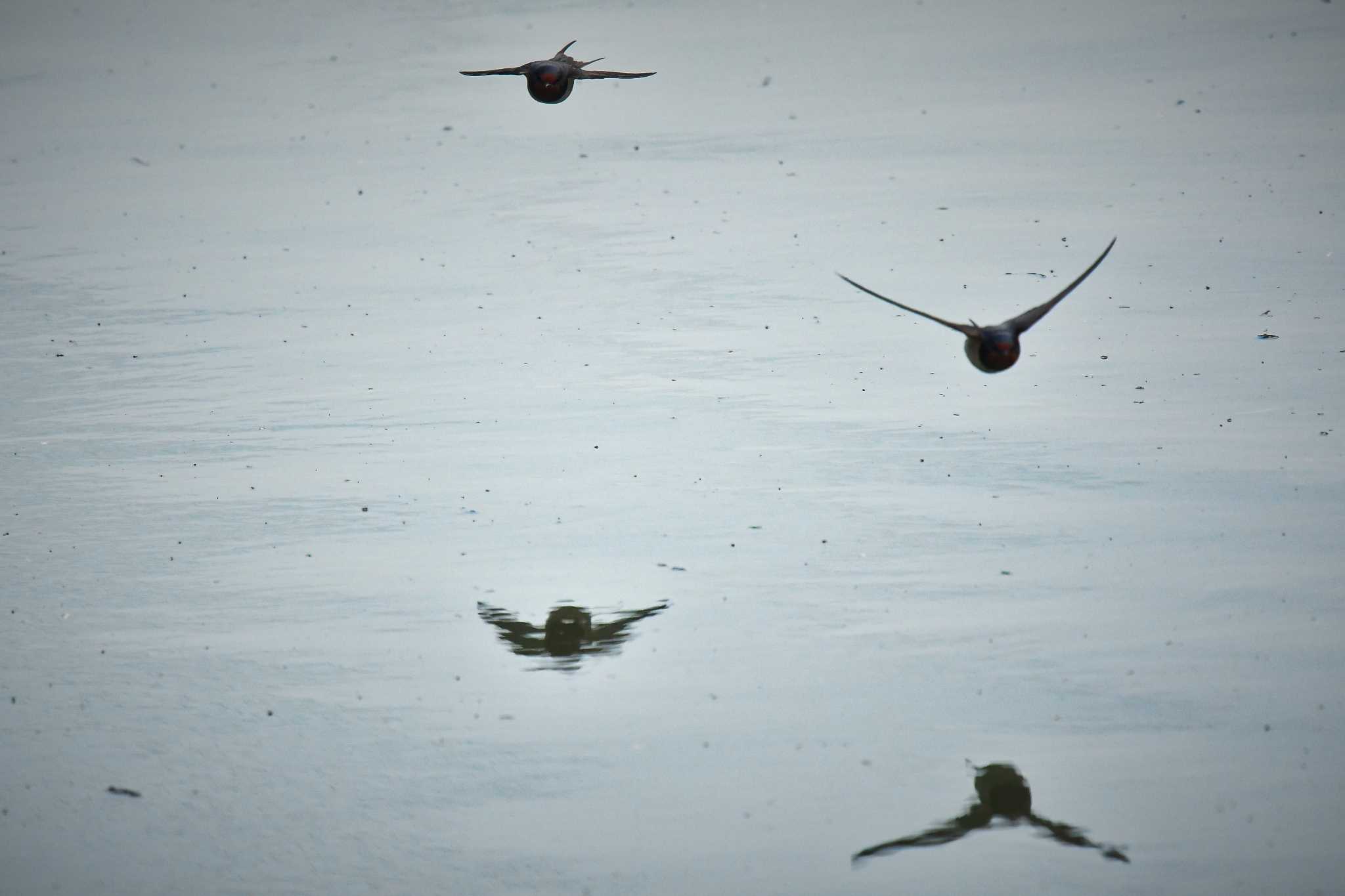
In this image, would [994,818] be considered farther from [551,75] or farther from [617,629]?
[551,75]

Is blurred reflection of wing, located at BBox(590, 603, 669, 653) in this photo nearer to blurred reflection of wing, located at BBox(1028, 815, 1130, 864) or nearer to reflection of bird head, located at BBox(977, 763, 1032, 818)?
reflection of bird head, located at BBox(977, 763, 1032, 818)

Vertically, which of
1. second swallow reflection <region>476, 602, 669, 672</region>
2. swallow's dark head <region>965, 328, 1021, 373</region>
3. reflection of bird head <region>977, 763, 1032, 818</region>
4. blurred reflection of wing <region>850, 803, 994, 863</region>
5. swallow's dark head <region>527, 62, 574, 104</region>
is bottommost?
blurred reflection of wing <region>850, 803, 994, 863</region>

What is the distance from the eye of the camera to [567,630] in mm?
6387

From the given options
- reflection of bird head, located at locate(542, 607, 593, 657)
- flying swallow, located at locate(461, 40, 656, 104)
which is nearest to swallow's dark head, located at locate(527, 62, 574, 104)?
flying swallow, located at locate(461, 40, 656, 104)

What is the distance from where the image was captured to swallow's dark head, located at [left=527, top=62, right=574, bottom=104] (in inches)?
362

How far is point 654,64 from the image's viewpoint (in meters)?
17.0

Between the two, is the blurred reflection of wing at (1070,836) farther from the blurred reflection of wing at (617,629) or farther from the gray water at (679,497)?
the blurred reflection of wing at (617,629)

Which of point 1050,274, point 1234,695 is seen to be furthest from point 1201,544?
point 1050,274

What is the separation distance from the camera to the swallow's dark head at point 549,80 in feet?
30.2

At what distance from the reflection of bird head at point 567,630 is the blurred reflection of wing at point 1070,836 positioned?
1.92 meters

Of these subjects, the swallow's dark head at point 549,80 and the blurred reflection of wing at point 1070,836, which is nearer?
the blurred reflection of wing at point 1070,836

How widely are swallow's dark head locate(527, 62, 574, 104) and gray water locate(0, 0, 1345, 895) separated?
4.68 ft

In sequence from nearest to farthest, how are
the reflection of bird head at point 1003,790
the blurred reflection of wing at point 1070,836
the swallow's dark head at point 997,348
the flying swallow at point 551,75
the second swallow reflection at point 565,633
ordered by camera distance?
the blurred reflection of wing at point 1070,836, the reflection of bird head at point 1003,790, the second swallow reflection at point 565,633, the swallow's dark head at point 997,348, the flying swallow at point 551,75

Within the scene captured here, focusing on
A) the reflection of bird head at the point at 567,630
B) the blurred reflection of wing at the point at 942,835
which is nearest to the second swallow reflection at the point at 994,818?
the blurred reflection of wing at the point at 942,835
